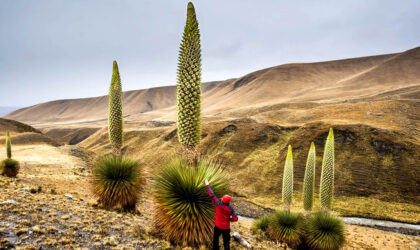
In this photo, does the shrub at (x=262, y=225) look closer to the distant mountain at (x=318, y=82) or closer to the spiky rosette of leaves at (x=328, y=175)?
the spiky rosette of leaves at (x=328, y=175)

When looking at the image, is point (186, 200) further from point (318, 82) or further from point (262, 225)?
point (318, 82)

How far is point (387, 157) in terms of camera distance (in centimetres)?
3819

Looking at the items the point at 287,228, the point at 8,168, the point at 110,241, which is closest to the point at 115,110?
the point at 110,241

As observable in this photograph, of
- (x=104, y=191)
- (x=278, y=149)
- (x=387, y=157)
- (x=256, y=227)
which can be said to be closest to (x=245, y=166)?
(x=278, y=149)

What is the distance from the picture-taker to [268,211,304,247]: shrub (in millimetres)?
12328

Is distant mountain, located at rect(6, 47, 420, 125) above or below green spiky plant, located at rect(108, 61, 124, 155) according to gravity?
above

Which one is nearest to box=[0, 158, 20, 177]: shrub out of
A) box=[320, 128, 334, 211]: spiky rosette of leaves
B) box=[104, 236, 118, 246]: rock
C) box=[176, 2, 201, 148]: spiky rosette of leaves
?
box=[104, 236, 118, 246]: rock

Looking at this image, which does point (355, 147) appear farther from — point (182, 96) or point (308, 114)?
point (182, 96)

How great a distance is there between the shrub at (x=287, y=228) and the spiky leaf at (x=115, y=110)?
31.8 ft

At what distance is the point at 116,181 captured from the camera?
894 cm

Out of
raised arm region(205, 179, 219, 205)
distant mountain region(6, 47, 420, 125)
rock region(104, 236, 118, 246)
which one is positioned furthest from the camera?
distant mountain region(6, 47, 420, 125)

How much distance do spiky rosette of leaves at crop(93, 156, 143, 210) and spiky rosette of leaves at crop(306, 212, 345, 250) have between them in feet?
31.4

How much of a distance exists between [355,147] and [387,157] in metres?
5.07

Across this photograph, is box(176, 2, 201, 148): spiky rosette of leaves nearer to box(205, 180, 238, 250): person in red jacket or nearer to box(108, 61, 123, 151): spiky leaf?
box(205, 180, 238, 250): person in red jacket
